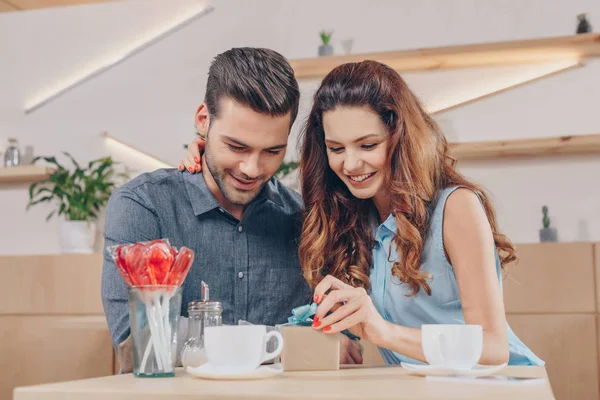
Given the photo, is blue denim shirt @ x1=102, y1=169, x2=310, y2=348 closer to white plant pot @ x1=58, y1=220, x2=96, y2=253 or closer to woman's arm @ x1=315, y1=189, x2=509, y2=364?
woman's arm @ x1=315, y1=189, x2=509, y2=364

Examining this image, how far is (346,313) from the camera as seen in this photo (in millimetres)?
1422

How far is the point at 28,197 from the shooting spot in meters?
4.59

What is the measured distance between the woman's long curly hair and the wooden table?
68 cm

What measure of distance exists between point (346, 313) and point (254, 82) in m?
0.81

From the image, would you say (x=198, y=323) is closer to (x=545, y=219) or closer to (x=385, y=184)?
(x=385, y=184)

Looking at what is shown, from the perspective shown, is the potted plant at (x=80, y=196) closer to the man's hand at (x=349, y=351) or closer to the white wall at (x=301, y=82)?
the white wall at (x=301, y=82)

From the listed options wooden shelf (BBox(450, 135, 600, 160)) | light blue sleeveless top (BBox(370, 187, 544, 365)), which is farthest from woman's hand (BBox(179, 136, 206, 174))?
wooden shelf (BBox(450, 135, 600, 160))

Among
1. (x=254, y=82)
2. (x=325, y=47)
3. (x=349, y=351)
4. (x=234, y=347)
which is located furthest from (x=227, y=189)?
(x=325, y=47)

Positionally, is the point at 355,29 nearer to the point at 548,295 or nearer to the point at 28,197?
the point at 548,295

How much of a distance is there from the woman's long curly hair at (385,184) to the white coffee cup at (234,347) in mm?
693

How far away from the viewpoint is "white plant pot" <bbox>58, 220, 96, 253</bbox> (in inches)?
167

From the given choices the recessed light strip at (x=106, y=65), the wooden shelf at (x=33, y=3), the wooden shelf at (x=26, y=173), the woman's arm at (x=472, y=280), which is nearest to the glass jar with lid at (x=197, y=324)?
the woman's arm at (x=472, y=280)

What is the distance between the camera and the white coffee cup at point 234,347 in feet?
4.05

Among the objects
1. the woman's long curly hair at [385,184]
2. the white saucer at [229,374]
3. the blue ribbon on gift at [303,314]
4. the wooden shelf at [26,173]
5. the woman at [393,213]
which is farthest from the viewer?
the wooden shelf at [26,173]
